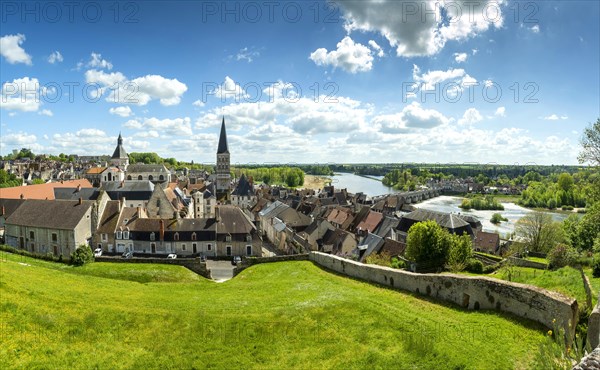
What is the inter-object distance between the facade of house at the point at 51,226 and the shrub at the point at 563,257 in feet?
133

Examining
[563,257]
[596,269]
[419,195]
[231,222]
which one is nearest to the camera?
[596,269]

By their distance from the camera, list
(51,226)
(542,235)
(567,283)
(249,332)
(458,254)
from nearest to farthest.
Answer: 1. (249,332)
2. (567,283)
3. (458,254)
4. (51,226)
5. (542,235)

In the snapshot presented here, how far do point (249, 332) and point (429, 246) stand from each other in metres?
18.6

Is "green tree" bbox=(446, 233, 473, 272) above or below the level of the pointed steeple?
below

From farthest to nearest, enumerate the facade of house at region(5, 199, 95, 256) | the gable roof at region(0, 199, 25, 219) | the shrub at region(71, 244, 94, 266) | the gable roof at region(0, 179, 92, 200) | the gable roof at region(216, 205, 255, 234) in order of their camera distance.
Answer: the gable roof at region(0, 179, 92, 200), the gable roof at region(0, 199, 25, 219), the gable roof at region(216, 205, 255, 234), the facade of house at region(5, 199, 95, 256), the shrub at region(71, 244, 94, 266)

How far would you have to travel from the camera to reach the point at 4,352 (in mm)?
10164

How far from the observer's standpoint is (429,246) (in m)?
26.8

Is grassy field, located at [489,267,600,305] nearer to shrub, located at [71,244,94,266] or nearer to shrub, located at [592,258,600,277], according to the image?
shrub, located at [592,258,600,277]

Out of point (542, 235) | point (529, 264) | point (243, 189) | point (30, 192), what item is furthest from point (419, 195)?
point (30, 192)

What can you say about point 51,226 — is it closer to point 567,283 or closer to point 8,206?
point 8,206

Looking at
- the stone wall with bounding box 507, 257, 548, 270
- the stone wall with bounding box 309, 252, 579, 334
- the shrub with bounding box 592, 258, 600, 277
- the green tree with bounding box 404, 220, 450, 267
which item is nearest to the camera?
the stone wall with bounding box 309, 252, 579, 334

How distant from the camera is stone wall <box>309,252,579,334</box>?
12.1 metres

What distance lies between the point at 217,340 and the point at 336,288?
7.99m

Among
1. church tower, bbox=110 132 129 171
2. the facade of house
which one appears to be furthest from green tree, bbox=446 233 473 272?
church tower, bbox=110 132 129 171
